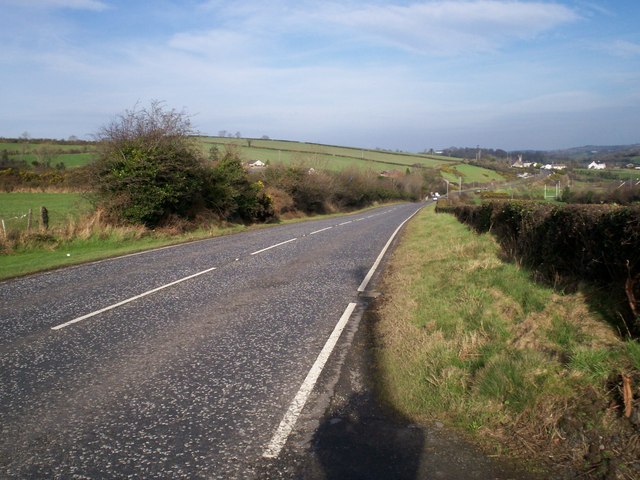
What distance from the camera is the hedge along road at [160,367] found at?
4031 millimetres

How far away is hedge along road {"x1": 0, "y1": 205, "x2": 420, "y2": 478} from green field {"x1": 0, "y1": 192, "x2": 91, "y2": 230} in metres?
12.9

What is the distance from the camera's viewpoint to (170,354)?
6375 millimetres

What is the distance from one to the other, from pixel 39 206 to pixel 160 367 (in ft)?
111

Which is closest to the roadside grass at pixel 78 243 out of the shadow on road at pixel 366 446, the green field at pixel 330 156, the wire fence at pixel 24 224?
the wire fence at pixel 24 224

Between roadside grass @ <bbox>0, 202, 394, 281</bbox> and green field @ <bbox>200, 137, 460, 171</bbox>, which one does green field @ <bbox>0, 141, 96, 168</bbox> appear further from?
roadside grass @ <bbox>0, 202, 394, 281</bbox>

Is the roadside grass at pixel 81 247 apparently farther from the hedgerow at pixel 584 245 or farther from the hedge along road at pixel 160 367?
the hedgerow at pixel 584 245

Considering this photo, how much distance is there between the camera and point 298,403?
4.88 meters

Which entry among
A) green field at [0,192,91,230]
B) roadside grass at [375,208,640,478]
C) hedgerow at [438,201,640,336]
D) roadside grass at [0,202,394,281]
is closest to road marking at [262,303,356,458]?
roadside grass at [375,208,640,478]

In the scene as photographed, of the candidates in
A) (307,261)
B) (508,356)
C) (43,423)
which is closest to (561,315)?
(508,356)

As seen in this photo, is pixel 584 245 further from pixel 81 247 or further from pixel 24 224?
pixel 24 224

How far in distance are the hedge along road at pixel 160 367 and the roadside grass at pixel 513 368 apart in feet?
3.39

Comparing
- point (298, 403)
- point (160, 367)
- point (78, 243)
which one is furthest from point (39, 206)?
point (298, 403)

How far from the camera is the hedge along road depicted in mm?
4031

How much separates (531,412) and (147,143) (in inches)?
953
